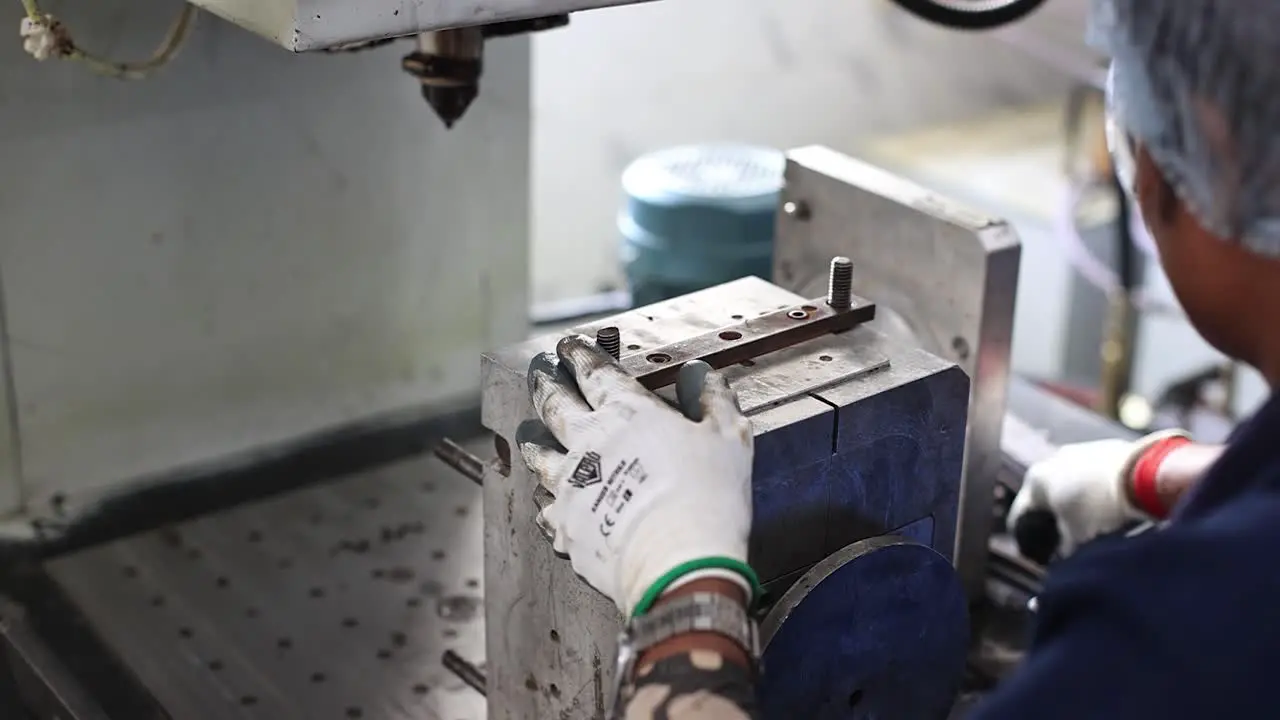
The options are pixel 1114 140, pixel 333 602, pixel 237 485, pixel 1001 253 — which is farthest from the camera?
pixel 237 485

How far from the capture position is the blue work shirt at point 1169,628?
0.61m

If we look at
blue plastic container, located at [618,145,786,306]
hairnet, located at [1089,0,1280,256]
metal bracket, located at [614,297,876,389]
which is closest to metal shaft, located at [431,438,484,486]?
metal bracket, located at [614,297,876,389]

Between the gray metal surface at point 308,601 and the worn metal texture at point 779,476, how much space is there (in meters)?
0.21

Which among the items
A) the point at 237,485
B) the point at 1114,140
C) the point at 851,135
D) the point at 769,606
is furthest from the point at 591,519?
the point at 851,135

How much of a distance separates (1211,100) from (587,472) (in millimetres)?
392

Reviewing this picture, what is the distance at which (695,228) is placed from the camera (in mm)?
1538

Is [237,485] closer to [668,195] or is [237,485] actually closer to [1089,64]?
[668,195]

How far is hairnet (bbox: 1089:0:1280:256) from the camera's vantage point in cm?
65

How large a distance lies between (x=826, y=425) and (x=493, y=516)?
0.26m

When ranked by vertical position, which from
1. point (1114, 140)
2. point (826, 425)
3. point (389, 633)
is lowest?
point (389, 633)

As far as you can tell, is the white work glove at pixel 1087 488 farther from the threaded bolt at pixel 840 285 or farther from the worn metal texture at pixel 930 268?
the threaded bolt at pixel 840 285

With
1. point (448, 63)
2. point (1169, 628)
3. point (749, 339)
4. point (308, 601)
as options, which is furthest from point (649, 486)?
point (308, 601)

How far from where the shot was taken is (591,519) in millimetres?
830

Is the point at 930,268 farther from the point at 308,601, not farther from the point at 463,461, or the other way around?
the point at 308,601
